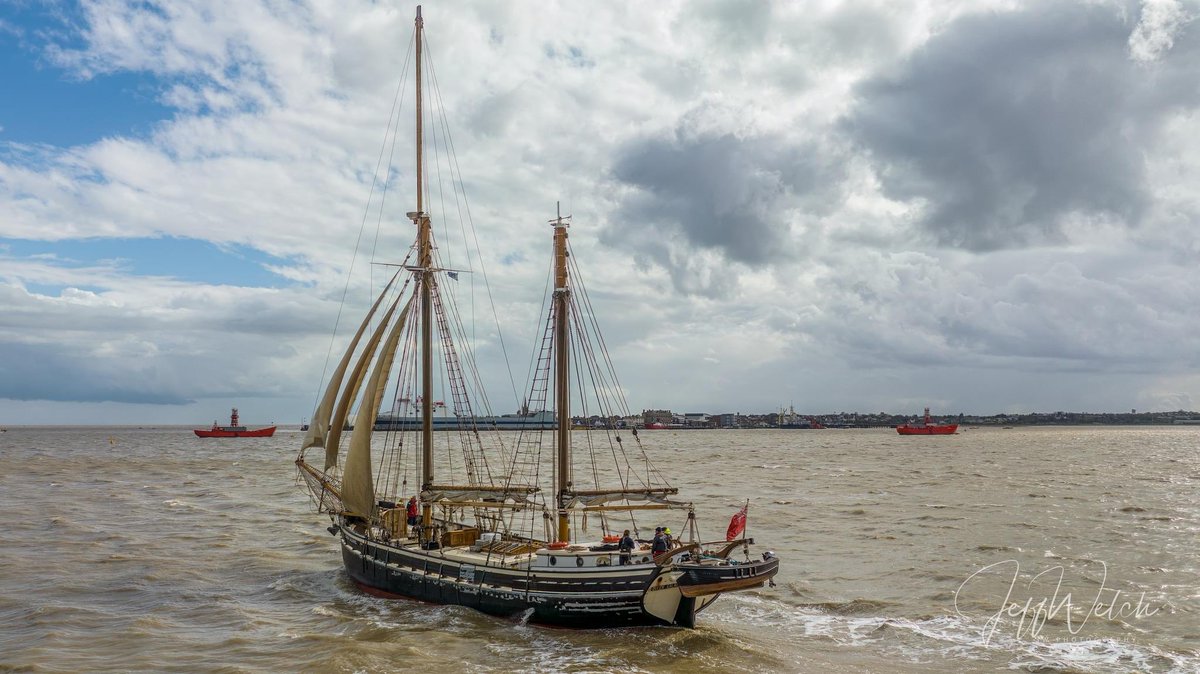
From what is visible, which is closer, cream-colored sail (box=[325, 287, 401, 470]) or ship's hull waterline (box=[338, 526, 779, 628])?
ship's hull waterline (box=[338, 526, 779, 628])

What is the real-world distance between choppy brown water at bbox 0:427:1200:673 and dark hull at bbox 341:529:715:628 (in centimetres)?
44

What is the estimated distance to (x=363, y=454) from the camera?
99.4ft

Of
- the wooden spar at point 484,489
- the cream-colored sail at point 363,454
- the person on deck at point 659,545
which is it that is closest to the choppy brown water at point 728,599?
the person on deck at point 659,545

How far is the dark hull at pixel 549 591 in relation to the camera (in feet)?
78.0

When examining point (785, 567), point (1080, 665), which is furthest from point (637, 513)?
point (1080, 665)

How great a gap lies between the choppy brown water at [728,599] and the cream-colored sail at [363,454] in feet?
11.6

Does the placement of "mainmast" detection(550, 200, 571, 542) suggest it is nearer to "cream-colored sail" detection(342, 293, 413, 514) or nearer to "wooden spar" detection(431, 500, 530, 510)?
"wooden spar" detection(431, 500, 530, 510)

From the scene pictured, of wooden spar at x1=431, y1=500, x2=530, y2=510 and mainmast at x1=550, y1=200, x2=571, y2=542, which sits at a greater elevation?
mainmast at x1=550, y1=200, x2=571, y2=542

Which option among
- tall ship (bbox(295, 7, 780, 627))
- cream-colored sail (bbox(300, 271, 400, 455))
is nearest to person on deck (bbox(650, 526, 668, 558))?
tall ship (bbox(295, 7, 780, 627))

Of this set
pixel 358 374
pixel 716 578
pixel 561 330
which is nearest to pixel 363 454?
pixel 358 374

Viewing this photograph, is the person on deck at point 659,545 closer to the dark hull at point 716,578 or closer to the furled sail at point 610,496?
the dark hull at point 716,578

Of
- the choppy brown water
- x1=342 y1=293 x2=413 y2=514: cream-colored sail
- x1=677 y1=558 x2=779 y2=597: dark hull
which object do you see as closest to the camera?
the choppy brown water

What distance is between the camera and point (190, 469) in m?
93.1

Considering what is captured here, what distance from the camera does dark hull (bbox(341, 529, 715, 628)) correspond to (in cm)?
2377
